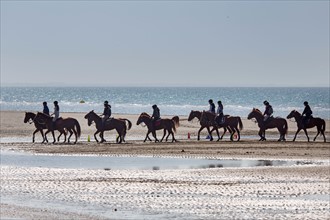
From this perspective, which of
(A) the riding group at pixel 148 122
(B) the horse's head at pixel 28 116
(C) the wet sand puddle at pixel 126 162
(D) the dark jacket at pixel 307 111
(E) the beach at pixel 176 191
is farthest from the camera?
(D) the dark jacket at pixel 307 111

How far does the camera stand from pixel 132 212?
20.0m

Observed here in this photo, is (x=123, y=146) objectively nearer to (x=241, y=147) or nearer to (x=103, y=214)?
(x=241, y=147)

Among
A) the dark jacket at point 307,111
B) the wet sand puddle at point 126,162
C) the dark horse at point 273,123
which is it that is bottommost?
the wet sand puddle at point 126,162

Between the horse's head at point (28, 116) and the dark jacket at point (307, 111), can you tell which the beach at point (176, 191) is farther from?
the horse's head at point (28, 116)

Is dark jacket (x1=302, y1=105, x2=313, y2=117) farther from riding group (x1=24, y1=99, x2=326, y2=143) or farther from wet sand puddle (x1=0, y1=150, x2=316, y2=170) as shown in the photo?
wet sand puddle (x1=0, y1=150, x2=316, y2=170)

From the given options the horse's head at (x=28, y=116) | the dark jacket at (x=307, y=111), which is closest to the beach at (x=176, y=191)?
the dark jacket at (x=307, y=111)

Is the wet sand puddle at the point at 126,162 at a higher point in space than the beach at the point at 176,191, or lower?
higher

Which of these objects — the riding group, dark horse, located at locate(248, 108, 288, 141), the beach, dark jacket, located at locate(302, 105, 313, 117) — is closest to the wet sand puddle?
the beach

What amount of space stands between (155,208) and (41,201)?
3.06m

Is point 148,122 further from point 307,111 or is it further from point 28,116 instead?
point 307,111

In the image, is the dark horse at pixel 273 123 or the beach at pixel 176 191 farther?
the dark horse at pixel 273 123

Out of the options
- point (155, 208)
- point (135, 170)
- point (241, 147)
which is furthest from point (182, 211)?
point (241, 147)

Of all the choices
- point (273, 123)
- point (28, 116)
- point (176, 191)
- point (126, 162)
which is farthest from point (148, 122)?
point (176, 191)

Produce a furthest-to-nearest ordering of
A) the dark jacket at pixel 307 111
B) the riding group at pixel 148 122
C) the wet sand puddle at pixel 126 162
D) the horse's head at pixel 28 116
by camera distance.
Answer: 1. the dark jacket at pixel 307 111
2. the horse's head at pixel 28 116
3. the riding group at pixel 148 122
4. the wet sand puddle at pixel 126 162
